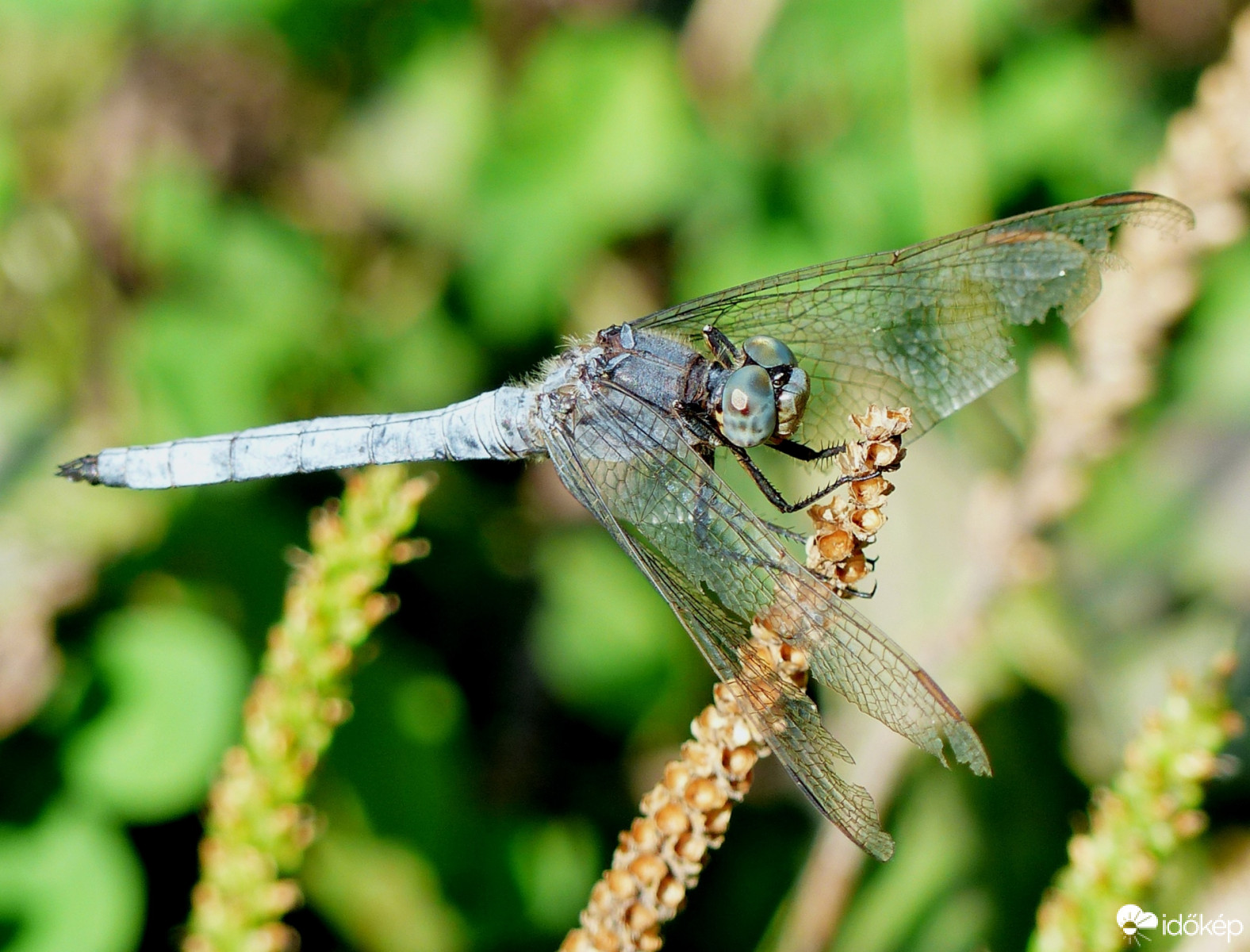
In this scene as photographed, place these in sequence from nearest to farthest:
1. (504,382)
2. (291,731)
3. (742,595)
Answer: (291,731)
(742,595)
(504,382)

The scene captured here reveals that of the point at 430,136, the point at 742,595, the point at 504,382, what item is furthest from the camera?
the point at 430,136

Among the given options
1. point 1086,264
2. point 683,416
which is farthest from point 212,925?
point 1086,264

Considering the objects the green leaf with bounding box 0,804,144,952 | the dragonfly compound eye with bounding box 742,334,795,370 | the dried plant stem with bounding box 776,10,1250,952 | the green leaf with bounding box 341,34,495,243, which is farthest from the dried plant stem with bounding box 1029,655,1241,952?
the green leaf with bounding box 341,34,495,243

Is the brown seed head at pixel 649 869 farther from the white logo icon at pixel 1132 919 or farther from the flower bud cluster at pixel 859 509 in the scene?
the white logo icon at pixel 1132 919

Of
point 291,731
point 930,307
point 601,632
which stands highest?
point 930,307

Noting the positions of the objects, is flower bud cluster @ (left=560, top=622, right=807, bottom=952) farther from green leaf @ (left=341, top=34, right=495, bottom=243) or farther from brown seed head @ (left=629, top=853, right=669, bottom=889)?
green leaf @ (left=341, top=34, right=495, bottom=243)

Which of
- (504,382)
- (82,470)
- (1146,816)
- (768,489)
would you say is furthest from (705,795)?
(504,382)

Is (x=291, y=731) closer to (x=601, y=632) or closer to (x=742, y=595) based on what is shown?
(x=742, y=595)
